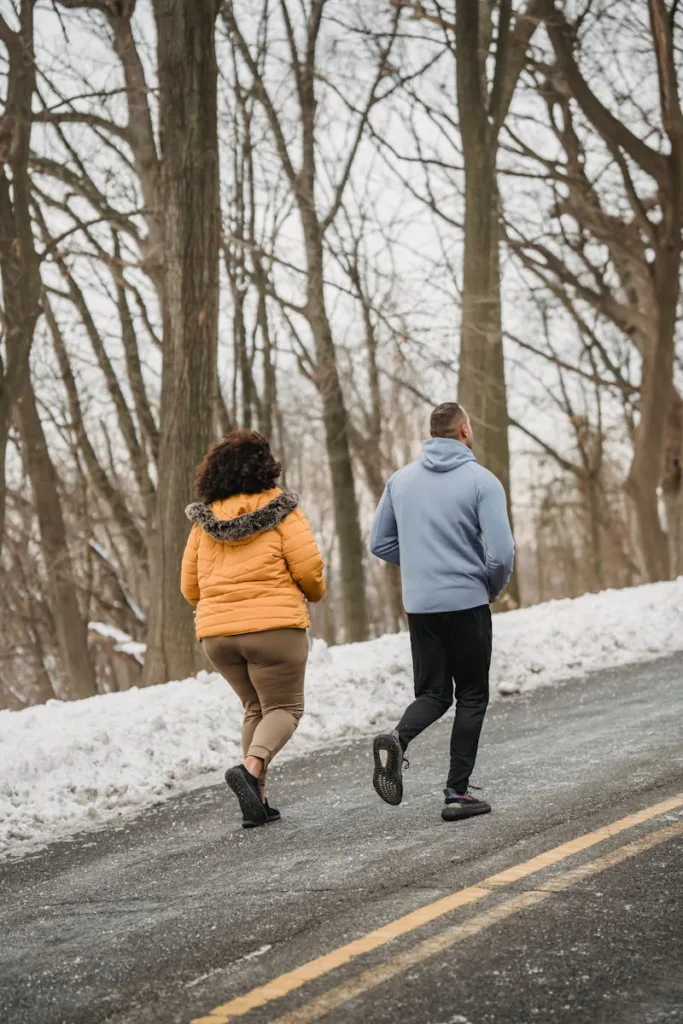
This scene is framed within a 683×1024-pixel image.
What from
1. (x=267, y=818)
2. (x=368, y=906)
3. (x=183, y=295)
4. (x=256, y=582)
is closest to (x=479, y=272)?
(x=183, y=295)

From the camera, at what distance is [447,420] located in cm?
593

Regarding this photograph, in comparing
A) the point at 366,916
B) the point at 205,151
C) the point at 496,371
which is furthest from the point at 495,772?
the point at 496,371

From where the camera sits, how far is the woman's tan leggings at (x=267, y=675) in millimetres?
6172

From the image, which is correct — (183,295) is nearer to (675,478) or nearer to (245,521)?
(245,521)

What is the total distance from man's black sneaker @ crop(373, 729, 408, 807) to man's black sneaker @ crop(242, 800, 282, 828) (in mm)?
734

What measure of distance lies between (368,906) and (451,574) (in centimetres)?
195

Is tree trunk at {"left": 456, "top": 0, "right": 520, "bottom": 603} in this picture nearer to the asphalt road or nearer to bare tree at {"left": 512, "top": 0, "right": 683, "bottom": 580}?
bare tree at {"left": 512, "top": 0, "right": 683, "bottom": 580}

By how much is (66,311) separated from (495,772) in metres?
19.6

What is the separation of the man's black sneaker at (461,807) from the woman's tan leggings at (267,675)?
39.3 inches

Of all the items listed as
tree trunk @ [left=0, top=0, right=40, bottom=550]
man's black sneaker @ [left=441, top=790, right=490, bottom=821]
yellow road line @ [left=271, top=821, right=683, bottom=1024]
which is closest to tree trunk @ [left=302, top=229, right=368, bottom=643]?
tree trunk @ [left=0, top=0, right=40, bottom=550]

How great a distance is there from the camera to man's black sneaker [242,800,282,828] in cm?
603

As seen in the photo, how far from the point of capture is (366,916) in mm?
4137

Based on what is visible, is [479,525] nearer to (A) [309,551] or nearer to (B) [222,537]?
(A) [309,551]

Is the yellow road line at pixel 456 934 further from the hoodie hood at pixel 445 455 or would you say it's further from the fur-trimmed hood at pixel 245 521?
the fur-trimmed hood at pixel 245 521
